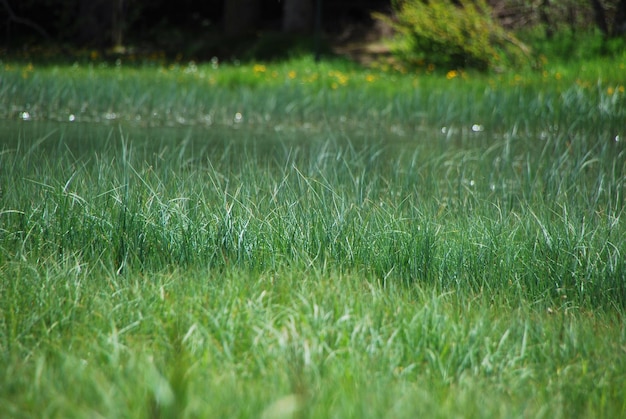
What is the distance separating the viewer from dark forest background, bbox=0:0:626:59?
12.1 m

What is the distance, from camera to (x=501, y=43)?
1114cm

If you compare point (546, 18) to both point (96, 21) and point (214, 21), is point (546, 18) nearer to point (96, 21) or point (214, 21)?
point (96, 21)

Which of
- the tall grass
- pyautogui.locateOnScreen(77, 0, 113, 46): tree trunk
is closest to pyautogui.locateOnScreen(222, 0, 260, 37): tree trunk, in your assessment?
pyautogui.locateOnScreen(77, 0, 113, 46): tree trunk

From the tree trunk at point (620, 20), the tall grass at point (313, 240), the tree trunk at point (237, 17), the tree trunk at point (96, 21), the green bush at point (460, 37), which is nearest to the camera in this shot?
the tall grass at point (313, 240)

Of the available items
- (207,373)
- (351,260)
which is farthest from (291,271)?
(207,373)

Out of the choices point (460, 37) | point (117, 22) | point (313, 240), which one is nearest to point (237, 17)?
point (117, 22)

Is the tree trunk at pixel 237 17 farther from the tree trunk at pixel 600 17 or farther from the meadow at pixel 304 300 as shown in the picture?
the meadow at pixel 304 300

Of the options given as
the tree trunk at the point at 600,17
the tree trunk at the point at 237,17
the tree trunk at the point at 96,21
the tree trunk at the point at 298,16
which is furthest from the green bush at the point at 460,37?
the tree trunk at the point at 96,21

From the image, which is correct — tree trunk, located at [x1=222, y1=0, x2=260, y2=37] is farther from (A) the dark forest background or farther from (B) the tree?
(B) the tree

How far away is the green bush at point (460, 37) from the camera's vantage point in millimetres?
10867

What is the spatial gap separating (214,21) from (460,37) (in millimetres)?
9304

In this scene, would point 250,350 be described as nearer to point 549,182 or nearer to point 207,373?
point 207,373

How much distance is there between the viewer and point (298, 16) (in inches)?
580

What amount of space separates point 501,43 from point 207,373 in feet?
32.7
